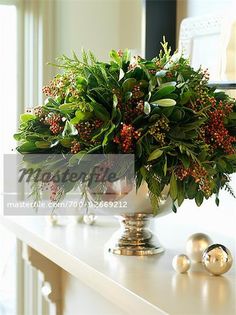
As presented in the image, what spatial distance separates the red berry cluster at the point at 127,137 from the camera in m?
1.09

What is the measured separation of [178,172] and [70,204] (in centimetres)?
59

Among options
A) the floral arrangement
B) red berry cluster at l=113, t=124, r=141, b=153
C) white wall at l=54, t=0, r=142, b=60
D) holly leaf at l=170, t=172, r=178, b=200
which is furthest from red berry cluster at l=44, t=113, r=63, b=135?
white wall at l=54, t=0, r=142, b=60

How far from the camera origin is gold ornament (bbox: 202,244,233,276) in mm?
1096

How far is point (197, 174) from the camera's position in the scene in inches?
43.1

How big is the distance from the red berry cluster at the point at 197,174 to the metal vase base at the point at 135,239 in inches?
7.1

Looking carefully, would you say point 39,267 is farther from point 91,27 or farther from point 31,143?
point 91,27

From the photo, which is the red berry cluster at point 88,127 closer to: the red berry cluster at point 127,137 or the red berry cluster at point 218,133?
the red berry cluster at point 127,137

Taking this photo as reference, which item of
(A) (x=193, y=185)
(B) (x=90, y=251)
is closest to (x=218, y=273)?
(A) (x=193, y=185)

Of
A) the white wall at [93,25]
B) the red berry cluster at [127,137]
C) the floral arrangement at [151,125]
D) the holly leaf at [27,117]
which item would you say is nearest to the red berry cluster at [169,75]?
the floral arrangement at [151,125]

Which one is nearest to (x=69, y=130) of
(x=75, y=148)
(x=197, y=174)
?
(x=75, y=148)

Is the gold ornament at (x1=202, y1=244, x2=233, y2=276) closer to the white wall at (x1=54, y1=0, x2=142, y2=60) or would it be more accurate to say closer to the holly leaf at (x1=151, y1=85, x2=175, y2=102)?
the holly leaf at (x1=151, y1=85, x2=175, y2=102)

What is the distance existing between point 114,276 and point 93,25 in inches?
60.9

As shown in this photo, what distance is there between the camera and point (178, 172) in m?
1.12

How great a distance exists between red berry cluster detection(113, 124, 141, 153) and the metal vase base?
0.21 m
